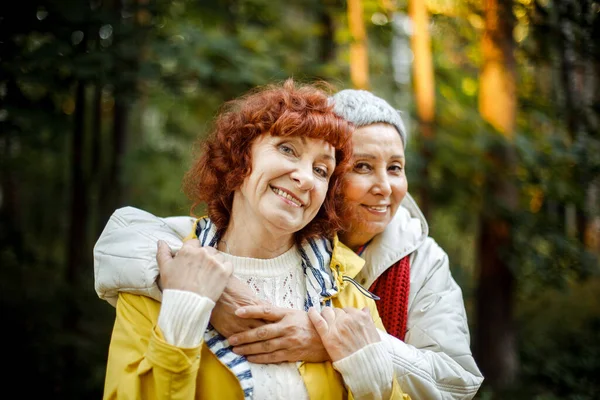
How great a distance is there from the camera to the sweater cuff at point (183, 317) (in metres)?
1.72

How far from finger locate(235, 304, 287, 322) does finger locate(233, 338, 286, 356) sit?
0.09 meters

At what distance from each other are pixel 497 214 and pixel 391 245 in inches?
141

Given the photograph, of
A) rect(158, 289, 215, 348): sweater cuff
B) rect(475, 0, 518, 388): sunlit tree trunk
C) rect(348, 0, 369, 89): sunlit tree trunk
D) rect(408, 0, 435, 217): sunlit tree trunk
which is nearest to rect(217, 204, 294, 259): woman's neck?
rect(158, 289, 215, 348): sweater cuff

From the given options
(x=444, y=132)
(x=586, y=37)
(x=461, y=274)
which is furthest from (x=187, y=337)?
(x=461, y=274)

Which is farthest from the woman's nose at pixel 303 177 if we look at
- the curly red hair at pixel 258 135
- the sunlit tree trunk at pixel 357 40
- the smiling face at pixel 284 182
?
the sunlit tree trunk at pixel 357 40

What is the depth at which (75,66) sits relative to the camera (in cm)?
371

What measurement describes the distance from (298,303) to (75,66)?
8.81 ft

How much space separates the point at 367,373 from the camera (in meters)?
1.91

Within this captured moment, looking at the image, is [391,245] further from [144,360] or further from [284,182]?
[144,360]

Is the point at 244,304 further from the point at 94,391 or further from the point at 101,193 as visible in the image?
the point at 101,193

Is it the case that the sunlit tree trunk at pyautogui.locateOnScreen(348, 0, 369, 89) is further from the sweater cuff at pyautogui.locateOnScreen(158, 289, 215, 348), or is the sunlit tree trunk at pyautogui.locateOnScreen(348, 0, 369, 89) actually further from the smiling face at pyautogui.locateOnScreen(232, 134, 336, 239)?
the sweater cuff at pyautogui.locateOnScreen(158, 289, 215, 348)

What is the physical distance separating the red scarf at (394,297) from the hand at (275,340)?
518 mm

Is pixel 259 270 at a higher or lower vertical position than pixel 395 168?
lower

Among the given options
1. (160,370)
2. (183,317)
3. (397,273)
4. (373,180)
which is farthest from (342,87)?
(160,370)
